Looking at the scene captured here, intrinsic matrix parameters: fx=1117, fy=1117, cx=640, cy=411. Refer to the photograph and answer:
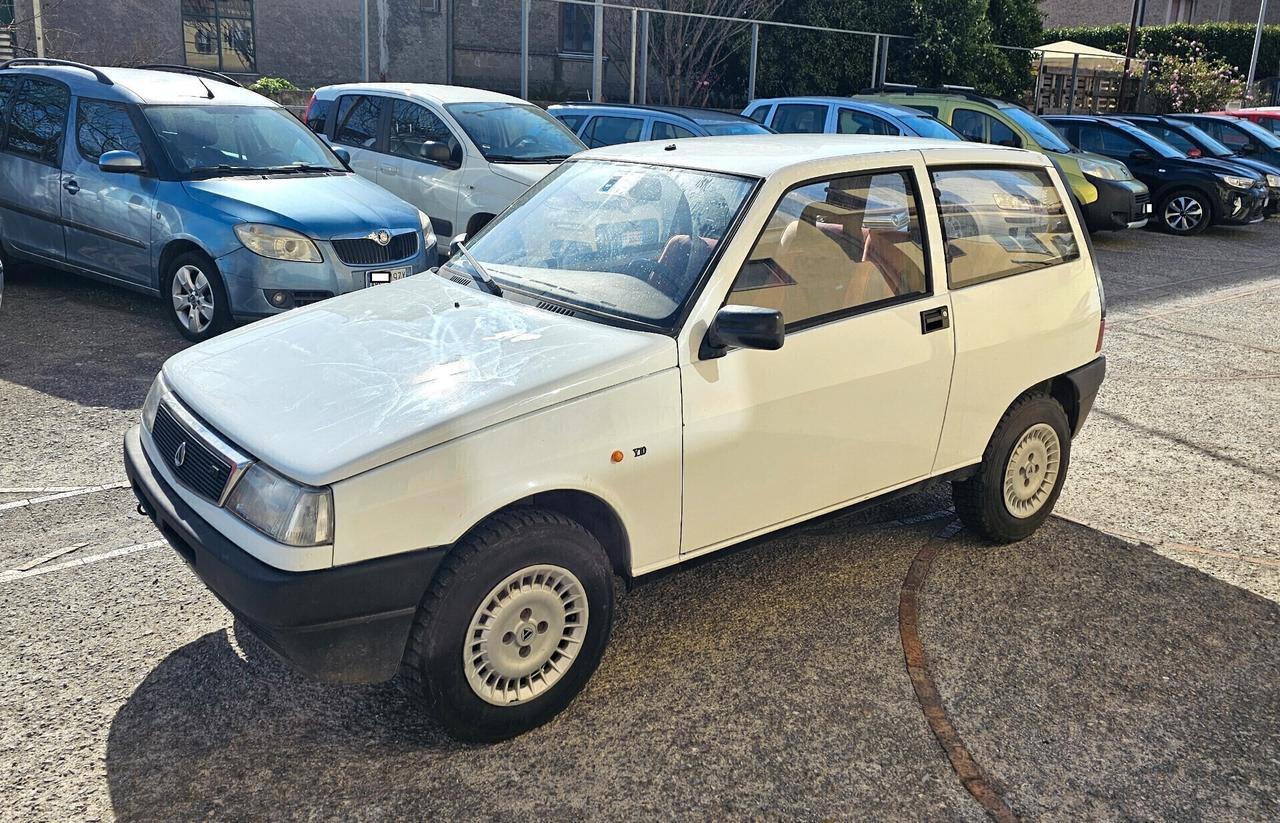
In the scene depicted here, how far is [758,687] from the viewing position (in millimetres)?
3779

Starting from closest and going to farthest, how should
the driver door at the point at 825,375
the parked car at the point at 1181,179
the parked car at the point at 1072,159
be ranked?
the driver door at the point at 825,375 < the parked car at the point at 1072,159 < the parked car at the point at 1181,179

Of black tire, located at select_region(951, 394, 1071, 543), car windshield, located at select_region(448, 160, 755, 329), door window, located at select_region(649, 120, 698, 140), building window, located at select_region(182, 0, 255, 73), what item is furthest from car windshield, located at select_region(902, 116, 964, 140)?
building window, located at select_region(182, 0, 255, 73)

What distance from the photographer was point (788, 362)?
3.85 m

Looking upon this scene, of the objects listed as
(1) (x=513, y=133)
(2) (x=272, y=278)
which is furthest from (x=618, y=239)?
(1) (x=513, y=133)

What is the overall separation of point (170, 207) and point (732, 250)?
530cm

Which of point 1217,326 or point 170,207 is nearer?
point 170,207

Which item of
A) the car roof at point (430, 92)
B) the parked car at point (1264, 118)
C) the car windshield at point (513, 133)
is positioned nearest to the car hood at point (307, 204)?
the car windshield at point (513, 133)

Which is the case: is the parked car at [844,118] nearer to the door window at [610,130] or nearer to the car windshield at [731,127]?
the car windshield at [731,127]

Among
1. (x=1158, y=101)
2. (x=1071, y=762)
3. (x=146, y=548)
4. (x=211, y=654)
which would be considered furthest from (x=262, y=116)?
(x=1158, y=101)

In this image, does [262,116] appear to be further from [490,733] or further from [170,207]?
[490,733]

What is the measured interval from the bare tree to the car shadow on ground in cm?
1847

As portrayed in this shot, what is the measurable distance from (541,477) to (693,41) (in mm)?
19542

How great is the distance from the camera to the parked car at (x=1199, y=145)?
681 inches

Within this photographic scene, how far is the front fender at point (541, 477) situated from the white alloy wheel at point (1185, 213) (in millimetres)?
15553
